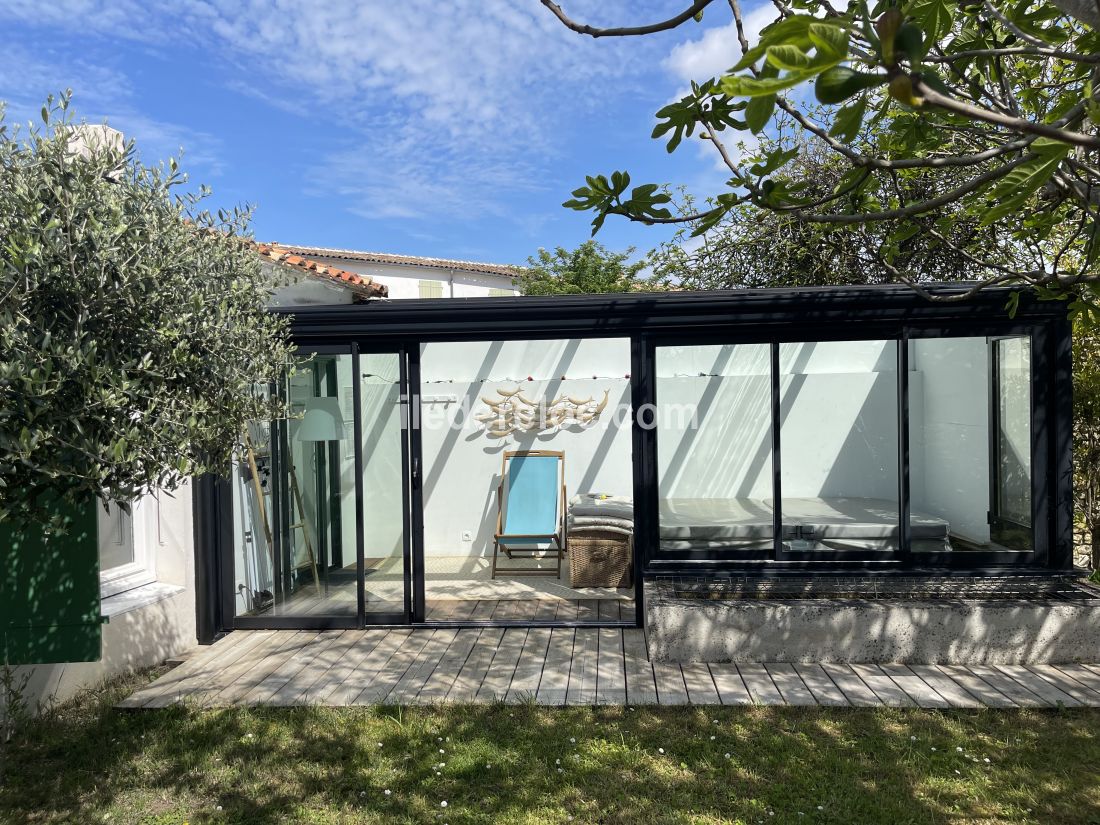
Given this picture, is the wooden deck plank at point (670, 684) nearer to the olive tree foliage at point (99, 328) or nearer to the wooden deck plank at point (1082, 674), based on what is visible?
the wooden deck plank at point (1082, 674)

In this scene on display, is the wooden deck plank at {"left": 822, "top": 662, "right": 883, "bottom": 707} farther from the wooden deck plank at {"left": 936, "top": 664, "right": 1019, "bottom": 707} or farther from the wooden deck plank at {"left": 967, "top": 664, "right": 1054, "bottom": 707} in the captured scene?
the wooden deck plank at {"left": 967, "top": 664, "right": 1054, "bottom": 707}

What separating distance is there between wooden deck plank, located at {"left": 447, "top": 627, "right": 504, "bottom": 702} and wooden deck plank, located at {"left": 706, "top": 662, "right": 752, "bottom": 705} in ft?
4.47

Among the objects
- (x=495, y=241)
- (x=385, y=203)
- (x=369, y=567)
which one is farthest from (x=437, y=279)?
(x=369, y=567)

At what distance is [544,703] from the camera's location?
4094mm

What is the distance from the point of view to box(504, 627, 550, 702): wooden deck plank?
423 cm

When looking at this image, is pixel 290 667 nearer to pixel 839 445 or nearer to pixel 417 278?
pixel 839 445

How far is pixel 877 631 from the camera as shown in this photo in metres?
4.59

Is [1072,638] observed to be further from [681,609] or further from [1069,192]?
[1069,192]

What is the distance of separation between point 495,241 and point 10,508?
974 inches

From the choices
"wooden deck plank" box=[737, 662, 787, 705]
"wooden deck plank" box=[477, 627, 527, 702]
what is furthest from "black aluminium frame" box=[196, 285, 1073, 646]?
"wooden deck plank" box=[737, 662, 787, 705]

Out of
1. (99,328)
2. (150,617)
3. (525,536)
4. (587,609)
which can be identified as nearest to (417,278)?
(525,536)

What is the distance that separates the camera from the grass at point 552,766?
3.04 meters

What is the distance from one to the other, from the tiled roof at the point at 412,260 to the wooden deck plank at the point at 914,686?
19821 mm

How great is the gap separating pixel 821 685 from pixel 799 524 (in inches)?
53.5
